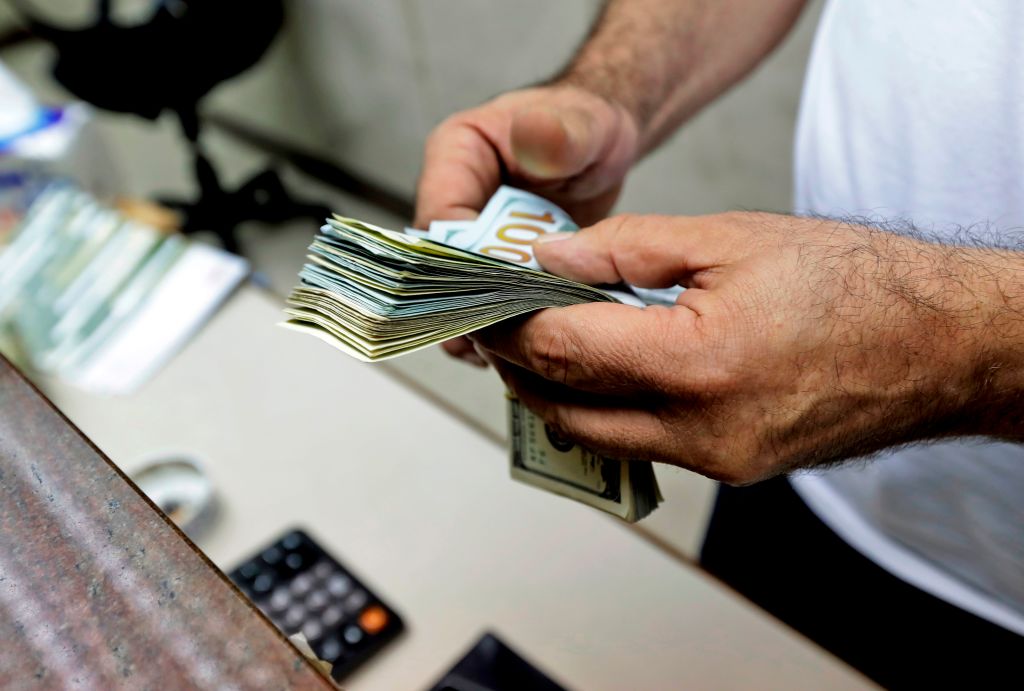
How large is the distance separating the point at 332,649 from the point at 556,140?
51 cm

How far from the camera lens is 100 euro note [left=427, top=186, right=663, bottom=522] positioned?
0.68 metres

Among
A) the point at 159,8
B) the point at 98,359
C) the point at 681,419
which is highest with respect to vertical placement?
the point at 681,419

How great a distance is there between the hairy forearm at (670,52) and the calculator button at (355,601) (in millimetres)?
564

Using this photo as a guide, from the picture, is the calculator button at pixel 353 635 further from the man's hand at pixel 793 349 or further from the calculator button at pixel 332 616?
the man's hand at pixel 793 349

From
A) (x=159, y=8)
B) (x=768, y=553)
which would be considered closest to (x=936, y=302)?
(x=768, y=553)

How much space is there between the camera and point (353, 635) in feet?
2.53

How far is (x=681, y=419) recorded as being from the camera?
1.82 ft

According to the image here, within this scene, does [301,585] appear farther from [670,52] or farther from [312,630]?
[670,52]

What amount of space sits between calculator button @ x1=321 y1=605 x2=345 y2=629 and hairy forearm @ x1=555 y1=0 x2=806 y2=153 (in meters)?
0.59

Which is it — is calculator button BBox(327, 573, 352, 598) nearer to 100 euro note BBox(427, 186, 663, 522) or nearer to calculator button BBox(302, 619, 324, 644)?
calculator button BBox(302, 619, 324, 644)

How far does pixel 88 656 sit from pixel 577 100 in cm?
67

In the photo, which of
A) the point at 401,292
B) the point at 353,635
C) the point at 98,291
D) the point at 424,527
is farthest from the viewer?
the point at 98,291

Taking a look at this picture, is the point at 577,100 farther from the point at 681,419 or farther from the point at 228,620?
the point at 228,620

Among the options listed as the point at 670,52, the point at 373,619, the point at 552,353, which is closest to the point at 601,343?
the point at 552,353
